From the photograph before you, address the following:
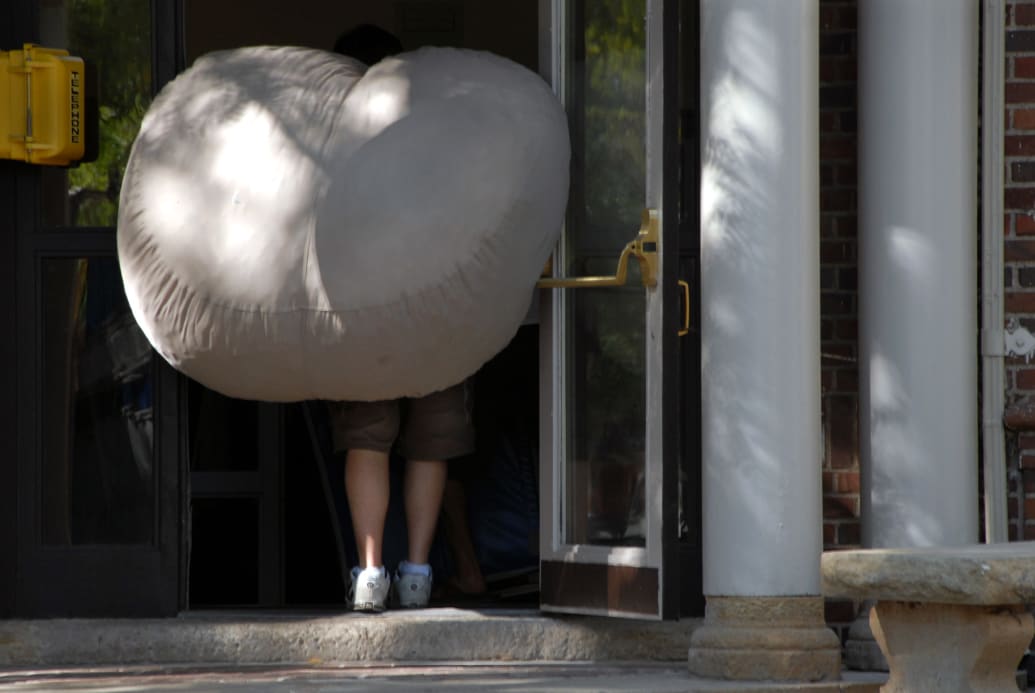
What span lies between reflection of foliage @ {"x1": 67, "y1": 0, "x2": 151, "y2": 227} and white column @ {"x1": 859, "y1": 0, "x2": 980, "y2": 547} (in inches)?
92.2

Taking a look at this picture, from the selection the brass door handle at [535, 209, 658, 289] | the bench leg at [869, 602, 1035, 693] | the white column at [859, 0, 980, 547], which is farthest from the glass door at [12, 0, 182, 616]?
the bench leg at [869, 602, 1035, 693]

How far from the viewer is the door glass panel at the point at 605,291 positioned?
5.73m

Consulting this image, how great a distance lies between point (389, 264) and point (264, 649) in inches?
51.6

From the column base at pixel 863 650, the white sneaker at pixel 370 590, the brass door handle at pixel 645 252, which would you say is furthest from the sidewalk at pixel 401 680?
the brass door handle at pixel 645 252

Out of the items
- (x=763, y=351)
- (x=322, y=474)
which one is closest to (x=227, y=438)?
(x=322, y=474)

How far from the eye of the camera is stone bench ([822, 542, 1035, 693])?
4.51 metres

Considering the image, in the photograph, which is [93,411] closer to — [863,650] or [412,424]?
[412,424]

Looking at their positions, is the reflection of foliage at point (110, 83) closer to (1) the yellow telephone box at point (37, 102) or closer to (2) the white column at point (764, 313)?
(1) the yellow telephone box at point (37, 102)

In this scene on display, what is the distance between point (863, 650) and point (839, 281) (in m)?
1.18

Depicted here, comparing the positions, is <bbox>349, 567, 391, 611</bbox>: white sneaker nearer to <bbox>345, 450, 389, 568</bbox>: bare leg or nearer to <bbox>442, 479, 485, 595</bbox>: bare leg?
<bbox>345, 450, 389, 568</bbox>: bare leg

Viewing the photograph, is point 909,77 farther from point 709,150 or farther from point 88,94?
point 88,94

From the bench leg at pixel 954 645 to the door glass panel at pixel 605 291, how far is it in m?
1.07

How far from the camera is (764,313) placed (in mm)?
5398

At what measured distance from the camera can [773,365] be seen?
5391 mm
